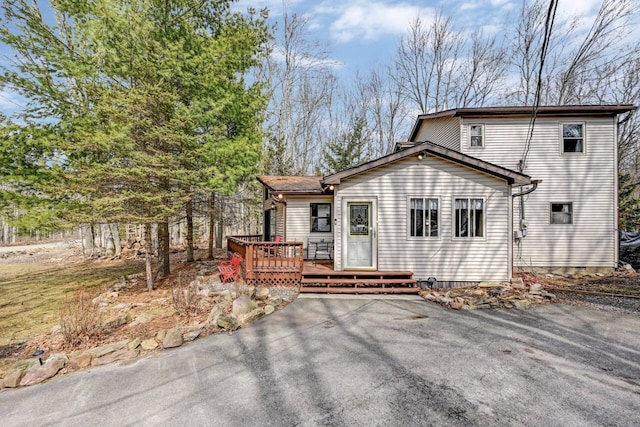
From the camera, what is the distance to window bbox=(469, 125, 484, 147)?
36.1 feet

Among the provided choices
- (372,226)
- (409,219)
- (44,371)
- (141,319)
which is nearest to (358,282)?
(372,226)

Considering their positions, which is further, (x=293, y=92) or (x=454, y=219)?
(x=293, y=92)

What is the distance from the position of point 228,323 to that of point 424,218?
589 centimetres

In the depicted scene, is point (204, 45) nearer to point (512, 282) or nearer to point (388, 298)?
point (388, 298)

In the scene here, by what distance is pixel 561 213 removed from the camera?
35.0 ft

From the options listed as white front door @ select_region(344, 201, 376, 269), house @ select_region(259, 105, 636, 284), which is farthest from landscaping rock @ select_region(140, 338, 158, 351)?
white front door @ select_region(344, 201, 376, 269)

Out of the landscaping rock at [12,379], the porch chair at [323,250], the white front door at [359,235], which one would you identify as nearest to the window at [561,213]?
the white front door at [359,235]

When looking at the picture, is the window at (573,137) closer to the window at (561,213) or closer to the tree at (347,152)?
the window at (561,213)

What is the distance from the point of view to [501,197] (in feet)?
26.9

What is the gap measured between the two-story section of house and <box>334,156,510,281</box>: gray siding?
296cm

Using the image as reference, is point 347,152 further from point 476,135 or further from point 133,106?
point 133,106

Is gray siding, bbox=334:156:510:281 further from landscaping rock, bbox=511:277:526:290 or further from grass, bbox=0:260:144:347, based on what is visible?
grass, bbox=0:260:144:347

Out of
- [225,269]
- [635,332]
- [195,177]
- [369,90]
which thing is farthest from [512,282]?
[369,90]

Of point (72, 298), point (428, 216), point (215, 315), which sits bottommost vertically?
point (72, 298)
